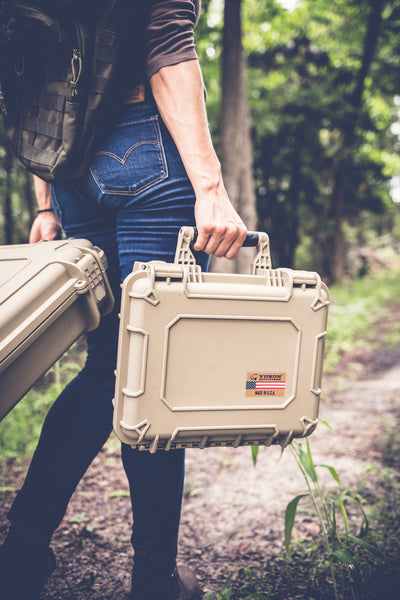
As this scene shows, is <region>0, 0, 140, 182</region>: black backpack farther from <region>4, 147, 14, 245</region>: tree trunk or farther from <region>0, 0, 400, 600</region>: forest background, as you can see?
<region>4, 147, 14, 245</region>: tree trunk

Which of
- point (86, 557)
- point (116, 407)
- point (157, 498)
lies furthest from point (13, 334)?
point (86, 557)

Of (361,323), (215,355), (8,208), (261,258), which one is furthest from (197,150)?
(8,208)

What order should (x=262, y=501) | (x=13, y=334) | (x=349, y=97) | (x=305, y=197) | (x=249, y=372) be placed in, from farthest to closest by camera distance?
(x=305, y=197) → (x=349, y=97) → (x=262, y=501) → (x=249, y=372) → (x=13, y=334)

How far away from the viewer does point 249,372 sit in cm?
98

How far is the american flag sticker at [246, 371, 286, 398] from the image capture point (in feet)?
3.22

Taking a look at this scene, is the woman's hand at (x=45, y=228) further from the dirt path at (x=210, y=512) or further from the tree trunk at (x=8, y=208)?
the tree trunk at (x=8, y=208)

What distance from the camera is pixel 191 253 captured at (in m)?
0.99

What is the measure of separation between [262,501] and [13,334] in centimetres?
144

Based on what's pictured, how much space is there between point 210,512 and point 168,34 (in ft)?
5.69

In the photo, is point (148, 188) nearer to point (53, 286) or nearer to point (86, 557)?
point (53, 286)

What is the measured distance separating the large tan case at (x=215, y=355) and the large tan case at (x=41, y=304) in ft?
0.45

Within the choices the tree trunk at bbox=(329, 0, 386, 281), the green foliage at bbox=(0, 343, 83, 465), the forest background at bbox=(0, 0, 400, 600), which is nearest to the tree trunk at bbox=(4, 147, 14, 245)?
the forest background at bbox=(0, 0, 400, 600)

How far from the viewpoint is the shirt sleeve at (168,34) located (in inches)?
38.1

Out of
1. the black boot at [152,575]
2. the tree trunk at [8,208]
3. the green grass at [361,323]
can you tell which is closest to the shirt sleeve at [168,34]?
the black boot at [152,575]
